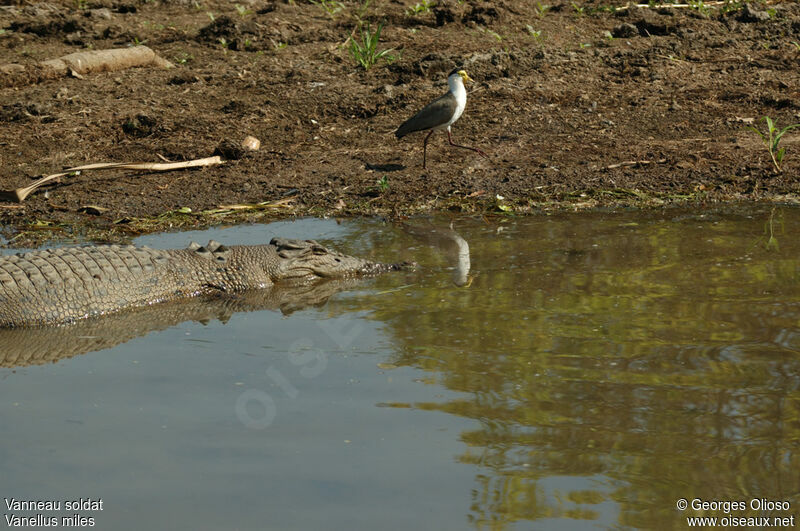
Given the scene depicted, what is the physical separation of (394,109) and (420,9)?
8.34 ft

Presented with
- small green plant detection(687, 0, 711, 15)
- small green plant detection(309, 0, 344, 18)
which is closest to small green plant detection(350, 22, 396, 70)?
small green plant detection(309, 0, 344, 18)

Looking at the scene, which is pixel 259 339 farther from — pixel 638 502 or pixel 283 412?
pixel 638 502

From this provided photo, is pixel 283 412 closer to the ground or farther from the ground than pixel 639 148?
closer to the ground

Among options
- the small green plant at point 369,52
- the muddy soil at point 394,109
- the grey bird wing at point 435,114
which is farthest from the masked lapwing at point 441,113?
the small green plant at point 369,52

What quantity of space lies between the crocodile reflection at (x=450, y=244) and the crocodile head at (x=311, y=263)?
0.53 metres

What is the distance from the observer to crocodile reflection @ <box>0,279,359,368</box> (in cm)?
488

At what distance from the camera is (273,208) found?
289 inches

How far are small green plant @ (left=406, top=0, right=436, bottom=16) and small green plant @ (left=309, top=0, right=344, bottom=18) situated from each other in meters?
0.85

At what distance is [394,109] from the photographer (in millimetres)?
8758

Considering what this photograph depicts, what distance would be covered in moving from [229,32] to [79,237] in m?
4.25

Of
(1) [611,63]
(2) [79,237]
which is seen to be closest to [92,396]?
(2) [79,237]

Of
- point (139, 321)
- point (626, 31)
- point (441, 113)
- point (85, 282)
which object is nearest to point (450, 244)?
point (441, 113)

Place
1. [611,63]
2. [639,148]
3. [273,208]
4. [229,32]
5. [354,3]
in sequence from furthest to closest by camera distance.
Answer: [354,3]
[229,32]
[611,63]
[639,148]
[273,208]

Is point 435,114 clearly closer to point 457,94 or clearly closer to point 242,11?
point 457,94
